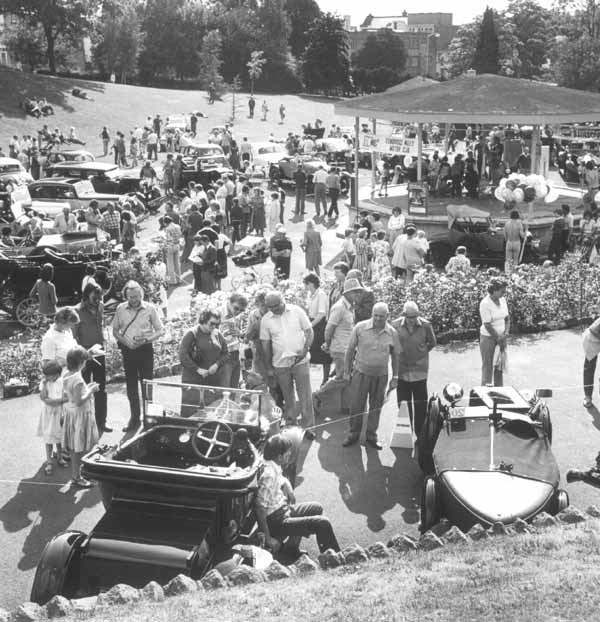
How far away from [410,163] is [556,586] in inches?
1010

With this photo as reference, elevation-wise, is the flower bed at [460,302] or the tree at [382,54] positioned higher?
the tree at [382,54]

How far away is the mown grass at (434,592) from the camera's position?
5414 millimetres

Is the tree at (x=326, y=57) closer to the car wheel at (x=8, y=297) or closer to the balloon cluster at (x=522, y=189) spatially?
the balloon cluster at (x=522, y=189)

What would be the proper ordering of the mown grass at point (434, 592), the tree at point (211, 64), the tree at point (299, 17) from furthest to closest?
the tree at point (299, 17), the tree at point (211, 64), the mown grass at point (434, 592)

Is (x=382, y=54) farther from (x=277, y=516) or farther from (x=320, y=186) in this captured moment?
(x=277, y=516)

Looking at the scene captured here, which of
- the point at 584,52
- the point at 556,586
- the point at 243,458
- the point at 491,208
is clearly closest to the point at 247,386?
the point at 243,458

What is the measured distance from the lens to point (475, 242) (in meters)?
19.4

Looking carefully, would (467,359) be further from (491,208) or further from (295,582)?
(491,208)

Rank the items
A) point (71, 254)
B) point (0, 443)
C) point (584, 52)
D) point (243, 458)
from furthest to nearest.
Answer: point (584, 52) < point (71, 254) < point (0, 443) < point (243, 458)

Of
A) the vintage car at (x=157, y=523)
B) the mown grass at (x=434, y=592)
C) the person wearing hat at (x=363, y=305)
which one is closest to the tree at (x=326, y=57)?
the person wearing hat at (x=363, y=305)

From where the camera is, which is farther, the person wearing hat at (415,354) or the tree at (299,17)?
the tree at (299,17)

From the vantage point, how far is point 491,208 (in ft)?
79.1

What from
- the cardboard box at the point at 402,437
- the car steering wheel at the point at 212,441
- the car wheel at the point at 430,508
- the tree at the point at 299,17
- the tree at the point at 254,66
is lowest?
the cardboard box at the point at 402,437

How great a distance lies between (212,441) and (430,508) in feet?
6.51
